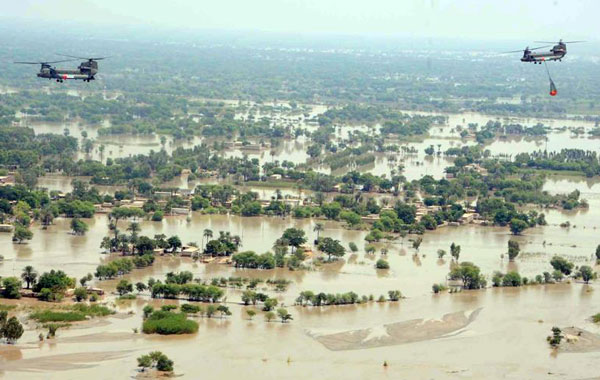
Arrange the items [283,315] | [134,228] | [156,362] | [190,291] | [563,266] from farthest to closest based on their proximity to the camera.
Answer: [134,228] < [563,266] < [190,291] < [283,315] < [156,362]

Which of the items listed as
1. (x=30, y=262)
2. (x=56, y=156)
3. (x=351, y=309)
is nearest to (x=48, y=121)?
(x=56, y=156)

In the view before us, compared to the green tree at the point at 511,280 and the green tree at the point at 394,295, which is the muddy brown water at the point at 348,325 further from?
the green tree at the point at 511,280

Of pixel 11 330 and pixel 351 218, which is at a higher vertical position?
pixel 351 218

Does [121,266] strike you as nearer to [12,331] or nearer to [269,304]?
[269,304]

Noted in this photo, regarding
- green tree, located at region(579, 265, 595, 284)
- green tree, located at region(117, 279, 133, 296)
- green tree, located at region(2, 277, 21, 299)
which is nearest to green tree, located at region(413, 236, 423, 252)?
green tree, located at region(579, 265, 595, 284)

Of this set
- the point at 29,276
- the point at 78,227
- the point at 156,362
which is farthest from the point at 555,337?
the point at 78,227

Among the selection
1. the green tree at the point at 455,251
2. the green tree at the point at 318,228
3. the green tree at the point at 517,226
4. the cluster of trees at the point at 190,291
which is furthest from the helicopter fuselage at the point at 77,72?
the green tree at the point at 517,226
